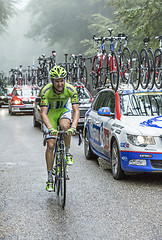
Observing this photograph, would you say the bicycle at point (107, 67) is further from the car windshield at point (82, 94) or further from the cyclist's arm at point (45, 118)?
the cyclist's arm at point (45, 118)

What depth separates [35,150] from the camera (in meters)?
12.9

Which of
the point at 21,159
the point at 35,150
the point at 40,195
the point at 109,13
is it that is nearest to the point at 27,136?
the point at 35,150

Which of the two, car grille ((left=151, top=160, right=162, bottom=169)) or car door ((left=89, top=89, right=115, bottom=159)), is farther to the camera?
car door ((left=89, top=89, right=115, bottom=159))

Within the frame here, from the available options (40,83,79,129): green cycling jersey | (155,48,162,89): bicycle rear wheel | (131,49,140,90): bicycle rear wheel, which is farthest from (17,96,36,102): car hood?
(40,83,79,129): green cycling jersey

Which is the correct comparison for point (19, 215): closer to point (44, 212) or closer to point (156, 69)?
point (44, 212)

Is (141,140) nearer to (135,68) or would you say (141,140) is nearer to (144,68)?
(144,68)

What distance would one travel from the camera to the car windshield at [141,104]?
8945 millimetres

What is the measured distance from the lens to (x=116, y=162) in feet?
27.9

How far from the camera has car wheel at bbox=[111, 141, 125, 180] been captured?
8.28 meters

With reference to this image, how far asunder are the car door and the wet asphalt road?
0.43m

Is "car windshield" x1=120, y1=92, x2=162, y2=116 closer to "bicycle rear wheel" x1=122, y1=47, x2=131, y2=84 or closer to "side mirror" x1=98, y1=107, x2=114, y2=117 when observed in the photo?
"side mirror" x1=98, y1=107, x2=114, y2=117

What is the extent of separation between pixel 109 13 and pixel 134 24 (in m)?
28.1

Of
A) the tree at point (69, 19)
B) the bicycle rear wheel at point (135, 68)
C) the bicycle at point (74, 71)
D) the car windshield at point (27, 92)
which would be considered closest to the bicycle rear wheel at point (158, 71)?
the bicycle rear wheel at point (135, 68)

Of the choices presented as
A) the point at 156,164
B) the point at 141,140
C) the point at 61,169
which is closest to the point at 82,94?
the point at 141,140
